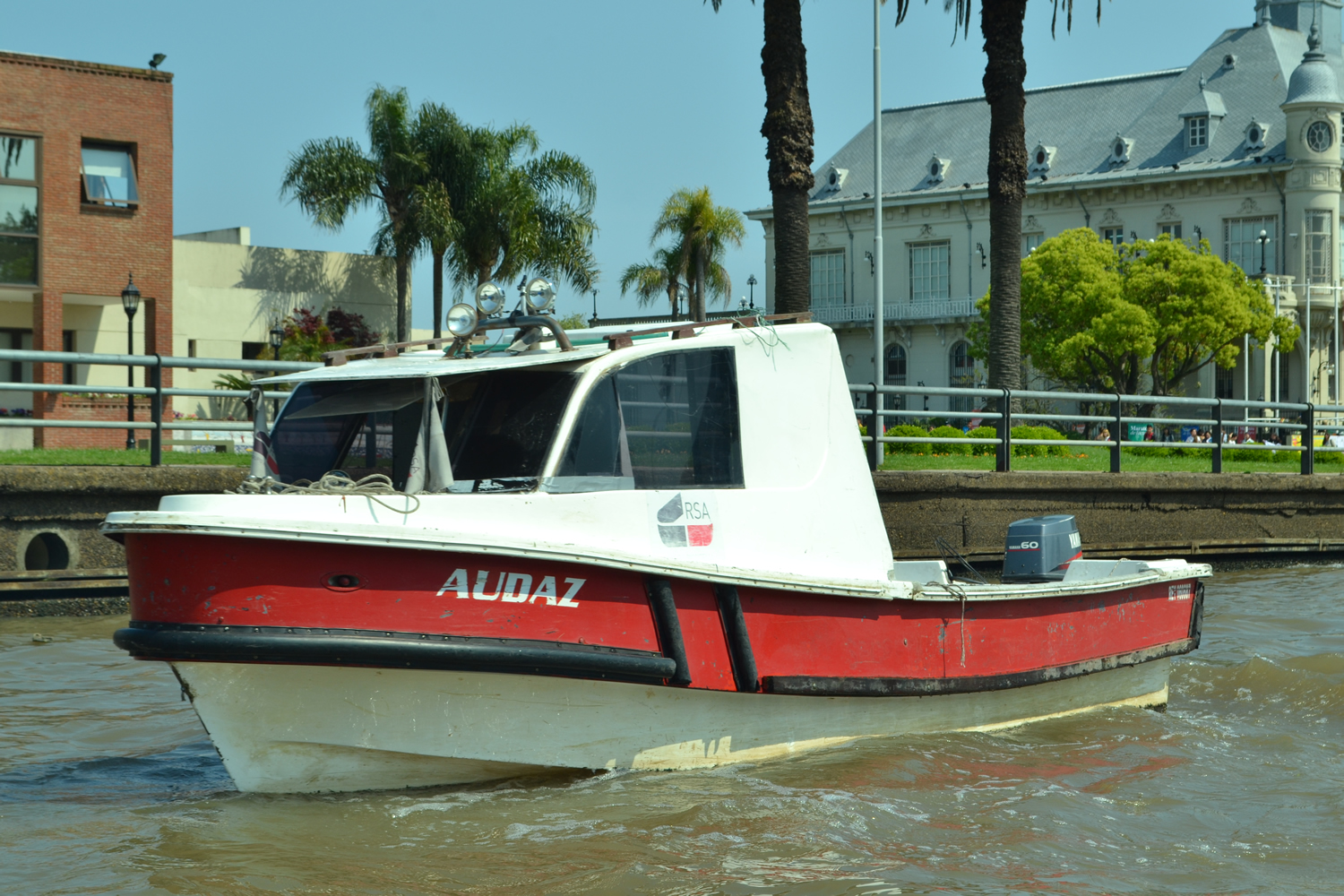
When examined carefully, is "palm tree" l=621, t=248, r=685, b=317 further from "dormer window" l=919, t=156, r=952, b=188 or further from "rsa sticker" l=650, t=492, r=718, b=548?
"rsa sticker" l=650, t=492, r=718, b=548

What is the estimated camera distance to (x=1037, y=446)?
20.0m

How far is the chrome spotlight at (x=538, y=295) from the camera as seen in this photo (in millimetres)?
7258

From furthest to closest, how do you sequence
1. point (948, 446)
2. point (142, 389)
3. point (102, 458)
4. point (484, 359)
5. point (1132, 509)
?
point (948, 446) → point (1132, 509) → point (102, 458) → point (142, 389) → point (484, 359)

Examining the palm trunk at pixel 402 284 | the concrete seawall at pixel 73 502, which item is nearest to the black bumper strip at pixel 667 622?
the concrete seawall at pixel 73 502

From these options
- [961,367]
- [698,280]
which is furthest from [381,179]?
[961,367]

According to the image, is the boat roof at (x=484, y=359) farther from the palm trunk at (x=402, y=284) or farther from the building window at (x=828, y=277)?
the building window at (x=828, y=277)

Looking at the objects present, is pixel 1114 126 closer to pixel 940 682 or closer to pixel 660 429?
pixel 940 682

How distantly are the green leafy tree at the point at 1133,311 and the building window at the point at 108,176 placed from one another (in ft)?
101

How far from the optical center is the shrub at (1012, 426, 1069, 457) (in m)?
19.8

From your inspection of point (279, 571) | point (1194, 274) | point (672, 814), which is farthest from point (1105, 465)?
point (1194, 274)

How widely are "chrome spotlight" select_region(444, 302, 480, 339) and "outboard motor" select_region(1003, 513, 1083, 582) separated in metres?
4.87

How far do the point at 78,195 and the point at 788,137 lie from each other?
17524mm

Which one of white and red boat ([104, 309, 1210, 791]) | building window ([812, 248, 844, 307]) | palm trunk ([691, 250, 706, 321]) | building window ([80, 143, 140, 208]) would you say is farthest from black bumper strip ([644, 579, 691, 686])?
building window ([812, 248, 844, 307])

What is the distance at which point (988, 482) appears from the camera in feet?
50.8
